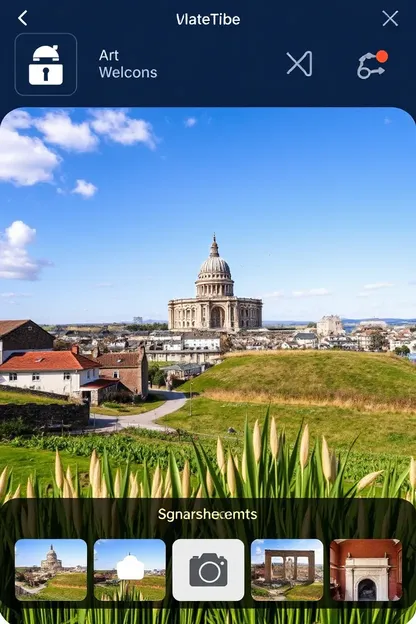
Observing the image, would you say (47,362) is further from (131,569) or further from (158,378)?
(131,569)

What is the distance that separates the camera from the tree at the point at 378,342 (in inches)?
73.7

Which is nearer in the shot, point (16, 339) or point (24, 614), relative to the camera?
point (24, 614)

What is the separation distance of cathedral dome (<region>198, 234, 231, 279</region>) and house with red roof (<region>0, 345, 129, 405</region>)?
0.65 m

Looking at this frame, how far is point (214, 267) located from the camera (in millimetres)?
1674

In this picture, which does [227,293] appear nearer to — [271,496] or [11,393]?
[271,496]

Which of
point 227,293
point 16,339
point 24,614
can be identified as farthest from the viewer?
point 227,293

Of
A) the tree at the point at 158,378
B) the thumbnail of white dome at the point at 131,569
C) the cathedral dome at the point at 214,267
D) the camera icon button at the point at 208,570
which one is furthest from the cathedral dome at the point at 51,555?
the cathedral dome at the point at 214,267

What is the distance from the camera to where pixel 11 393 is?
172 centimetres

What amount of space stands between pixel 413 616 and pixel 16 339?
1.72 meters
